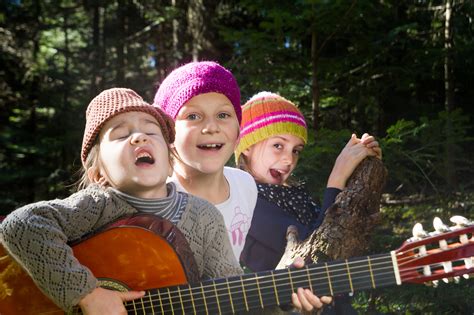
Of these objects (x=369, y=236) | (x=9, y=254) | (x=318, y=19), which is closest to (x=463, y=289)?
(x=369, y=236)

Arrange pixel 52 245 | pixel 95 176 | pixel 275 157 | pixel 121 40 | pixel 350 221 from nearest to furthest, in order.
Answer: pixel 52 245 < pixel 95 176 < pixel 350 221 < pixel 275 157 < pixel 121 40

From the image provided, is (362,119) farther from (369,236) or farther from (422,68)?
(369,236)

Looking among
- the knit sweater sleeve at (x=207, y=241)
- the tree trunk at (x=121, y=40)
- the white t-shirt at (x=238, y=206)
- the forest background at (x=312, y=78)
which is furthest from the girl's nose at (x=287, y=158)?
the tree trunk at (x=121, y=40)

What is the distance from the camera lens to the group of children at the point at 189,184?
3.89 ft

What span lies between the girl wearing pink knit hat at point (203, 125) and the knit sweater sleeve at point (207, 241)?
157mm

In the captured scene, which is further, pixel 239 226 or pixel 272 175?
pixel 272 175

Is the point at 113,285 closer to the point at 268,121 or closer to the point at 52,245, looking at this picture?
the point at 52,245

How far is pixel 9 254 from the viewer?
4.14ft

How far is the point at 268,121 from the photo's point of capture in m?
1.65

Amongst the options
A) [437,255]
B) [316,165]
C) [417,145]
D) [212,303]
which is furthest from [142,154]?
[417,145]

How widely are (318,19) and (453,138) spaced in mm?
813

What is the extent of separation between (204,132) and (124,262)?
15.9 inches

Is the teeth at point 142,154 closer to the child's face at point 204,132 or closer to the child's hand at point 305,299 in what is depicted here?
the child's face at point 204,132

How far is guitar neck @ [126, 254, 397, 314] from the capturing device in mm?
1230
